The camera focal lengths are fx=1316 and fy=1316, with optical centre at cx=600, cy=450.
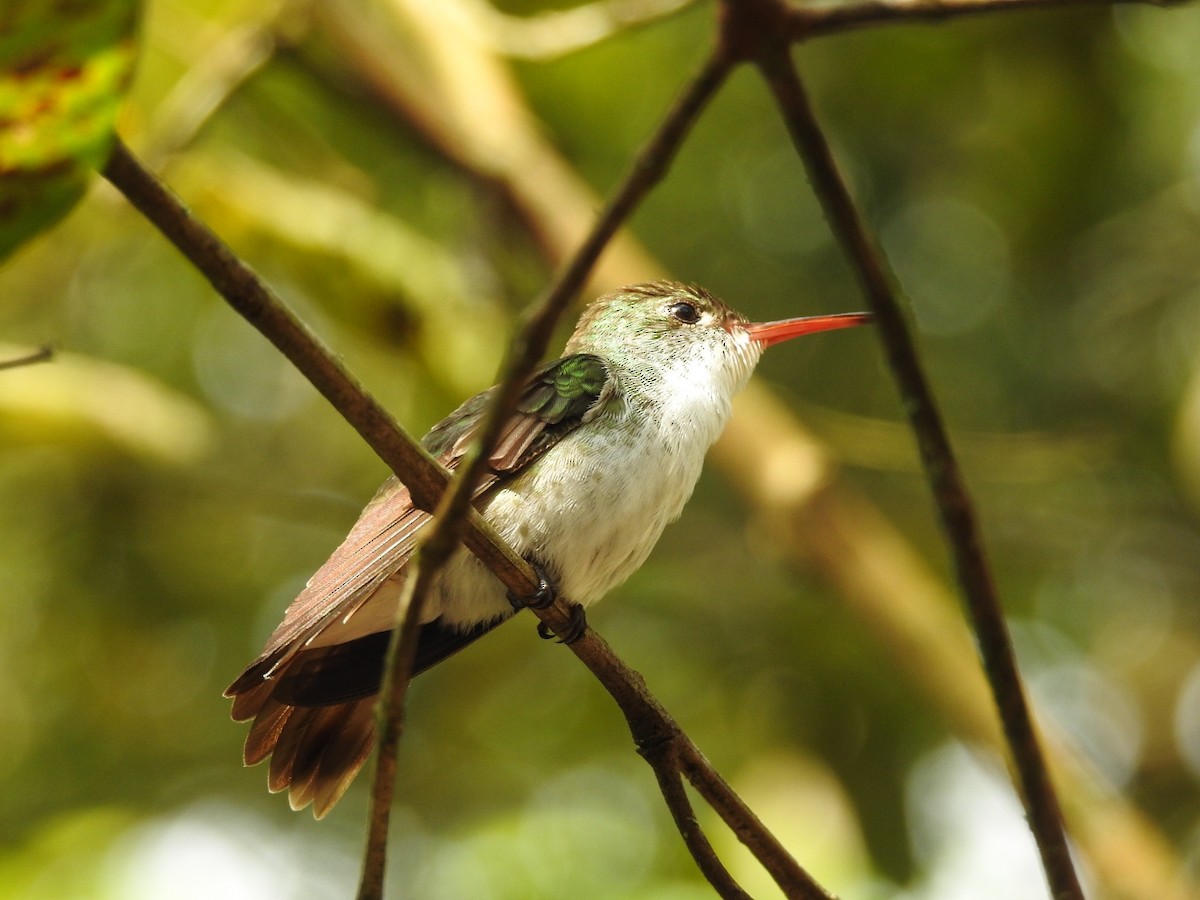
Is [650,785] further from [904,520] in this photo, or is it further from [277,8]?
[277,8]

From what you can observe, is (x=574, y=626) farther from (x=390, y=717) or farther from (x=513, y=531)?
(x=390, y=717)

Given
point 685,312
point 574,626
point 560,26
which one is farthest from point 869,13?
point 560,26

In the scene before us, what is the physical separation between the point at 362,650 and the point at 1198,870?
174 inches

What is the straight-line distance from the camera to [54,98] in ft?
4.13

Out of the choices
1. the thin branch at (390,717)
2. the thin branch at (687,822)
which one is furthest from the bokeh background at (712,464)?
the thin branch at (390,717)

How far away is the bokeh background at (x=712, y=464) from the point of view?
5098mm

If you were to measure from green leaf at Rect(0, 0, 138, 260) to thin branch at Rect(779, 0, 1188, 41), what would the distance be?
0.62 metres

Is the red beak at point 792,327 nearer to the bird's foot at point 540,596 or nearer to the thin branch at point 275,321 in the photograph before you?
the bird's foot at point 540,596

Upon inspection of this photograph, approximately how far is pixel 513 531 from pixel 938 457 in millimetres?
1885

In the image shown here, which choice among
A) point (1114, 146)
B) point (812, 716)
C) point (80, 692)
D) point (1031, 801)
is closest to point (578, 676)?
point (812, 716)

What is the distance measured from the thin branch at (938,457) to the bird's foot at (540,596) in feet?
3.38

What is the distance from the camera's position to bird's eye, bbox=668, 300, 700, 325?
3.91 m

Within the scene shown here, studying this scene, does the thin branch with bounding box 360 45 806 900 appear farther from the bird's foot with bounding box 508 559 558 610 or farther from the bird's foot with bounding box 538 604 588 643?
the bird's foot with bounding box 538 604 588 643

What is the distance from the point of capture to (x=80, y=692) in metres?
6.09
